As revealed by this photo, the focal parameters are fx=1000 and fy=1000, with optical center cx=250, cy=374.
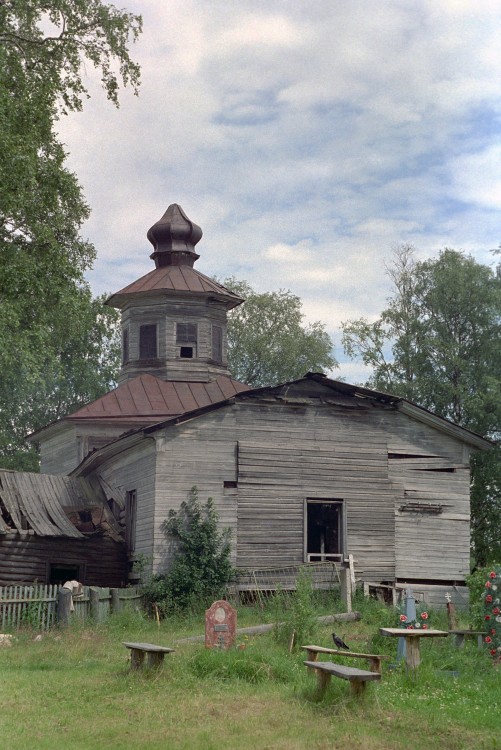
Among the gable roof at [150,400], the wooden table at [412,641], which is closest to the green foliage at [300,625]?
the wooden table at [412,641]

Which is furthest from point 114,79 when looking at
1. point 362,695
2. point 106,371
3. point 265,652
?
point 106,371

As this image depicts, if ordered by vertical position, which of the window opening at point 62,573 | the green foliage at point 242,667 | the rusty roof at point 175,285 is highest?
the rusty roof at point 175,285

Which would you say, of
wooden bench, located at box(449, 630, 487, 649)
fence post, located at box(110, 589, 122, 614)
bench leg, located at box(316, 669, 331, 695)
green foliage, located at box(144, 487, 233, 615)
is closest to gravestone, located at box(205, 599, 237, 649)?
wooden bench, located at box(449, 630, 487, 649)

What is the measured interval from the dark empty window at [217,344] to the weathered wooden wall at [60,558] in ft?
34.6

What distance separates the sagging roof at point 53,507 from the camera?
81.8 ft

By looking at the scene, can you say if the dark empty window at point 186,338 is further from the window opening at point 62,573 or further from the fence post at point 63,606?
the fence post at point 63,606

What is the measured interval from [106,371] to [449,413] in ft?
65.1

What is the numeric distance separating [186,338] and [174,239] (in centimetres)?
453

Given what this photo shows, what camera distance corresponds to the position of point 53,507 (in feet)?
87.2

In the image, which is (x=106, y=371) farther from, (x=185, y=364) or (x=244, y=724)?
(x=244, y=724)

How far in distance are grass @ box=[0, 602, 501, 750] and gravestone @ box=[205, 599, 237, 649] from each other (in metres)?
0.43

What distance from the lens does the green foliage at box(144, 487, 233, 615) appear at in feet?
77.4

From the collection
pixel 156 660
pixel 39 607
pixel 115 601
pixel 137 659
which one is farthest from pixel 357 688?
pixel 115 601

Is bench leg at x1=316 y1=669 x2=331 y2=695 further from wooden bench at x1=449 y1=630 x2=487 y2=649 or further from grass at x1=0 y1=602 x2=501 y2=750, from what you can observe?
wooden bench at x1=449 y1=630 x2=487 y2=649
